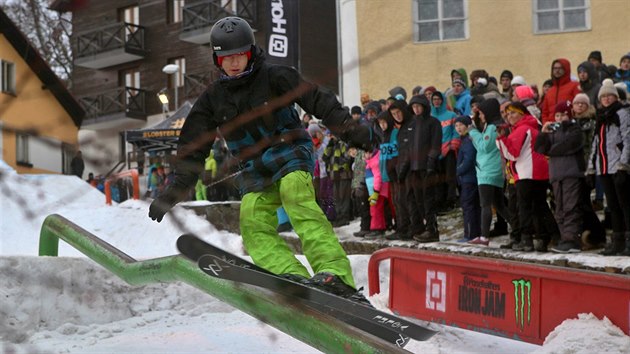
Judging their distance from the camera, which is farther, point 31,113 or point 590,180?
point 590,180

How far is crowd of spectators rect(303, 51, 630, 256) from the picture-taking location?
6.92 meters

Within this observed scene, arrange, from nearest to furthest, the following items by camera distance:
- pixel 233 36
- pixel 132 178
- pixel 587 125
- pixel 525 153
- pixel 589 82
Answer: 1. pixel 132 178
2. pixel 233 36
3. pixel 525 153
4. pixel 587 125
5. pixel 589 82

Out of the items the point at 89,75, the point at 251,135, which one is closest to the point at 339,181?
the point at 89,75

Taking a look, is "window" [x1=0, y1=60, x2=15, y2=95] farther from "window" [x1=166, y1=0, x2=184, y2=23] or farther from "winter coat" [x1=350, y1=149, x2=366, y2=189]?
"winter coat" [x1=350, y1=149, x2=366, y2=189]

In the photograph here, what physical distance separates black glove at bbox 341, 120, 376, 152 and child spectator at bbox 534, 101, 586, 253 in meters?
4.30

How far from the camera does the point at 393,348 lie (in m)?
2.96

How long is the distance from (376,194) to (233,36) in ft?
18.9

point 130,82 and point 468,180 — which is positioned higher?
point 130,82

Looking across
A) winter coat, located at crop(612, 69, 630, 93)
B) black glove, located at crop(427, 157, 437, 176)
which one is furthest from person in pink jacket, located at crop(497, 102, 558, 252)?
winter coat, located at crop(612, 69, 630, 93)

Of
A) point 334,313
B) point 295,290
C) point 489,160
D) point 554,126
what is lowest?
point 334,313

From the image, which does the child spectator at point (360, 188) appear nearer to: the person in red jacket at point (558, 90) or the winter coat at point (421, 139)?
the winter coat at point (421, 139)

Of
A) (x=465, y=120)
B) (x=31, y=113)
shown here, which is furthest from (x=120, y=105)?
(x=465, y=120)

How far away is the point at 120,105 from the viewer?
2.53 meters

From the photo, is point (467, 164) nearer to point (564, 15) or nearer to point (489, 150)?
point (489, 150)
